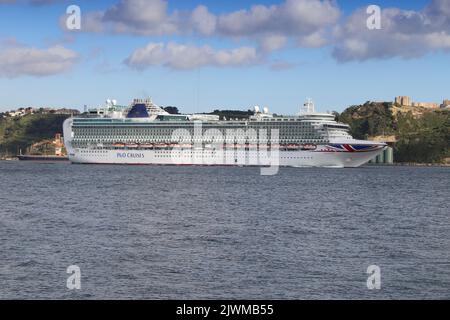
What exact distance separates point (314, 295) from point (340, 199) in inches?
1303

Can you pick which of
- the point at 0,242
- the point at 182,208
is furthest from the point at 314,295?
the point at 182,208

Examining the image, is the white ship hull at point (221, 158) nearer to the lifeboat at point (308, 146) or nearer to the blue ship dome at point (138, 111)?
the lifeboat at point (308, 146)

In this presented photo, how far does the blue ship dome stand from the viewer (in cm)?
13723

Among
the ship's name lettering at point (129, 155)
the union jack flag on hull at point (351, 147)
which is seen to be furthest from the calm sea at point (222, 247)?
the ship's name lettering at point (129, 155)

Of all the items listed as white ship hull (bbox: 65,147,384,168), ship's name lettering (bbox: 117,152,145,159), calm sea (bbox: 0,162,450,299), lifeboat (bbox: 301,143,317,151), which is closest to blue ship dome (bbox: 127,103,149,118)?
white ship hull (bbox: 65,147,384,168)

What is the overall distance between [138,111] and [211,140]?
20244mm

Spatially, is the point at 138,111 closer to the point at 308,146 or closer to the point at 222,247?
the point at 308,146

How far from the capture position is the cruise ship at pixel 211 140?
11388cm

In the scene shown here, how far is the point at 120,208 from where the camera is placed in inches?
1810

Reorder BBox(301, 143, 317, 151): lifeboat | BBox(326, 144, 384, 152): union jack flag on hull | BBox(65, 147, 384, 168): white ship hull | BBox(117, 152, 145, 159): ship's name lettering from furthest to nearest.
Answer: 1. BBox(117, 152, 145, 159): ship's name lettering
2. BBox(301, 143, 317, 151): lifeboat
3. BBox(65, 147, 384, 168): white ship hull
4. BBox(326, 144, 384, 152): union jack flag on hull

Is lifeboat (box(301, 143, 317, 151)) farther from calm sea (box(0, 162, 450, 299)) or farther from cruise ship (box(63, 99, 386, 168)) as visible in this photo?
calm sea (box(0, 162, 450, 299))

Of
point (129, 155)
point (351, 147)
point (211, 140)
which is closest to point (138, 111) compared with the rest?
point (129, 155)

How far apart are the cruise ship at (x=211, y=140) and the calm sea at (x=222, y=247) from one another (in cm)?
6021
